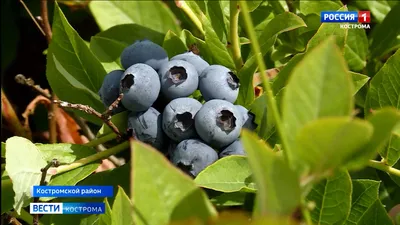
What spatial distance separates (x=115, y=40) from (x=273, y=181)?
88cm

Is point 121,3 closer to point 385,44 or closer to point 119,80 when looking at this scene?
point 119,80

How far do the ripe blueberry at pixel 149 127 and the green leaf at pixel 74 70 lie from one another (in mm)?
172

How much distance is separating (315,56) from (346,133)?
6 centimetres

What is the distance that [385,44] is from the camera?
130 cm

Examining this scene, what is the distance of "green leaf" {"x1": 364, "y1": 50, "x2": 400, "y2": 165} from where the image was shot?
3.26 feet

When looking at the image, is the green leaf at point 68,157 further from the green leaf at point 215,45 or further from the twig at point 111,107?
the green leaf at point 215,45

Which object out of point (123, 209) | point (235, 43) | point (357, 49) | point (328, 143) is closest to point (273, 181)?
point (328, 143)

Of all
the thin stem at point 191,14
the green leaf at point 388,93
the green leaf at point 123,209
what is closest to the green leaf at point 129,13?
the thin stem at point 191,14

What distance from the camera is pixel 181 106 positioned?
987 mm

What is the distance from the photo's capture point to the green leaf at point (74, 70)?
1153 millimetres

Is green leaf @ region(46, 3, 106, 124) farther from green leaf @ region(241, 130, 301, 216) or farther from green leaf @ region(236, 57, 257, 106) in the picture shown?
green leaf @ region(241, 130, 301, 216)

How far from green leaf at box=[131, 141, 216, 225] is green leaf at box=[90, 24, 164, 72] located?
0.75m

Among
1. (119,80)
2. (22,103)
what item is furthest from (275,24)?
(22,103)

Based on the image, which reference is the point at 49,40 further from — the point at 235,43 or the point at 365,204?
the point at 365,204
